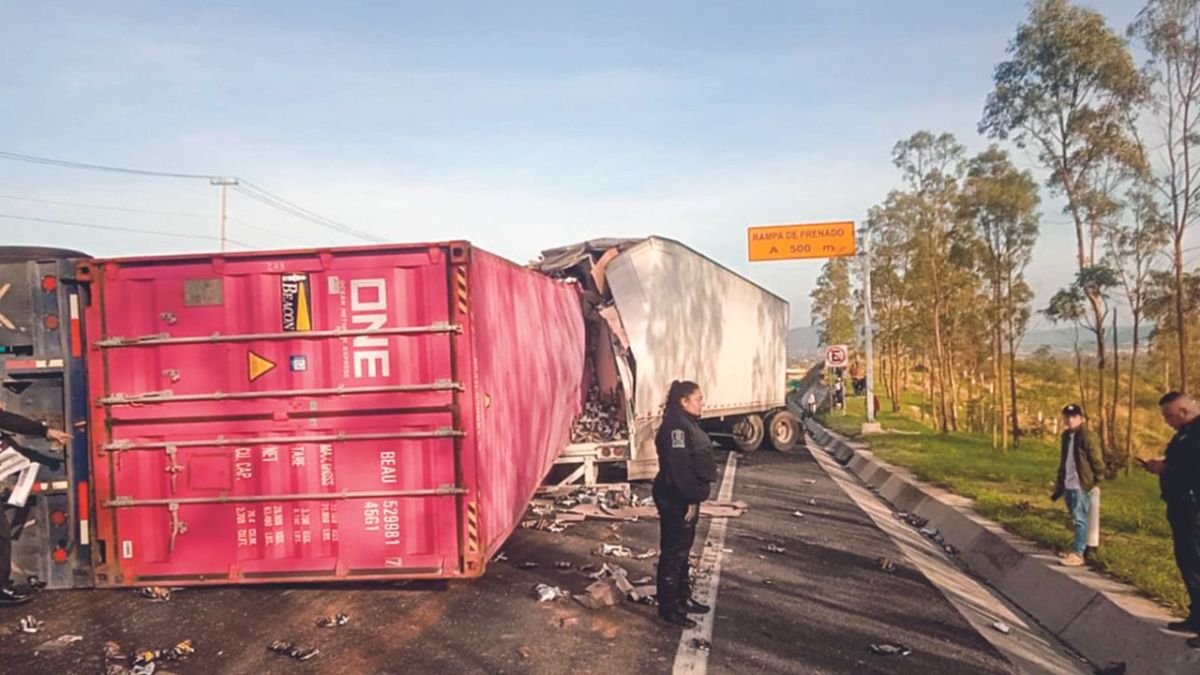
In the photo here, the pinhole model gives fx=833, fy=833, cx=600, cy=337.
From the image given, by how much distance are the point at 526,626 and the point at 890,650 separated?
2531mm

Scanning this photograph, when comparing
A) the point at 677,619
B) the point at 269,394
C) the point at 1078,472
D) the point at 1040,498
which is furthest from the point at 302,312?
the point at 1040,498

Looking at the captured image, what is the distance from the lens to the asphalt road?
532 centimetres

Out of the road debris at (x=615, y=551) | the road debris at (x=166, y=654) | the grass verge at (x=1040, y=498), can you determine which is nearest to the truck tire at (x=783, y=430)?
the grass verge at (x=1040, y=498)

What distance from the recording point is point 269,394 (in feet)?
21.2

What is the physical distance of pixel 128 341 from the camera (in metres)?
6.50

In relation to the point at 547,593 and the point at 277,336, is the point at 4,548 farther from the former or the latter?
the point at 547,593

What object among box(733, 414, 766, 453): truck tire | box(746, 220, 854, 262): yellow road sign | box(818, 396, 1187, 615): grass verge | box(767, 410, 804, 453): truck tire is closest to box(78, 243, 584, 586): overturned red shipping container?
box(818, 396, 1187, 615): grass verge

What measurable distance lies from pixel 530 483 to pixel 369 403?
2.51 m

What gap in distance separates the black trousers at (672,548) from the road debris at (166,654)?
3.27 m

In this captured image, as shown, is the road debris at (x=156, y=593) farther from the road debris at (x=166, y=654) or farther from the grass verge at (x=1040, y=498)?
the grass verge at (x=1040, y=498)

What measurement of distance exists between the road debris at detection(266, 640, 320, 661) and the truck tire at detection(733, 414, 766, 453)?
13163 mm

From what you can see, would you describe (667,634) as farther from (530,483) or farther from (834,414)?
(834,414)

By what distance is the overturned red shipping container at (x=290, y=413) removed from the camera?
6.46 m

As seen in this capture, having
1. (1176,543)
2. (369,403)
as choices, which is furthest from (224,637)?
(1176,543)
